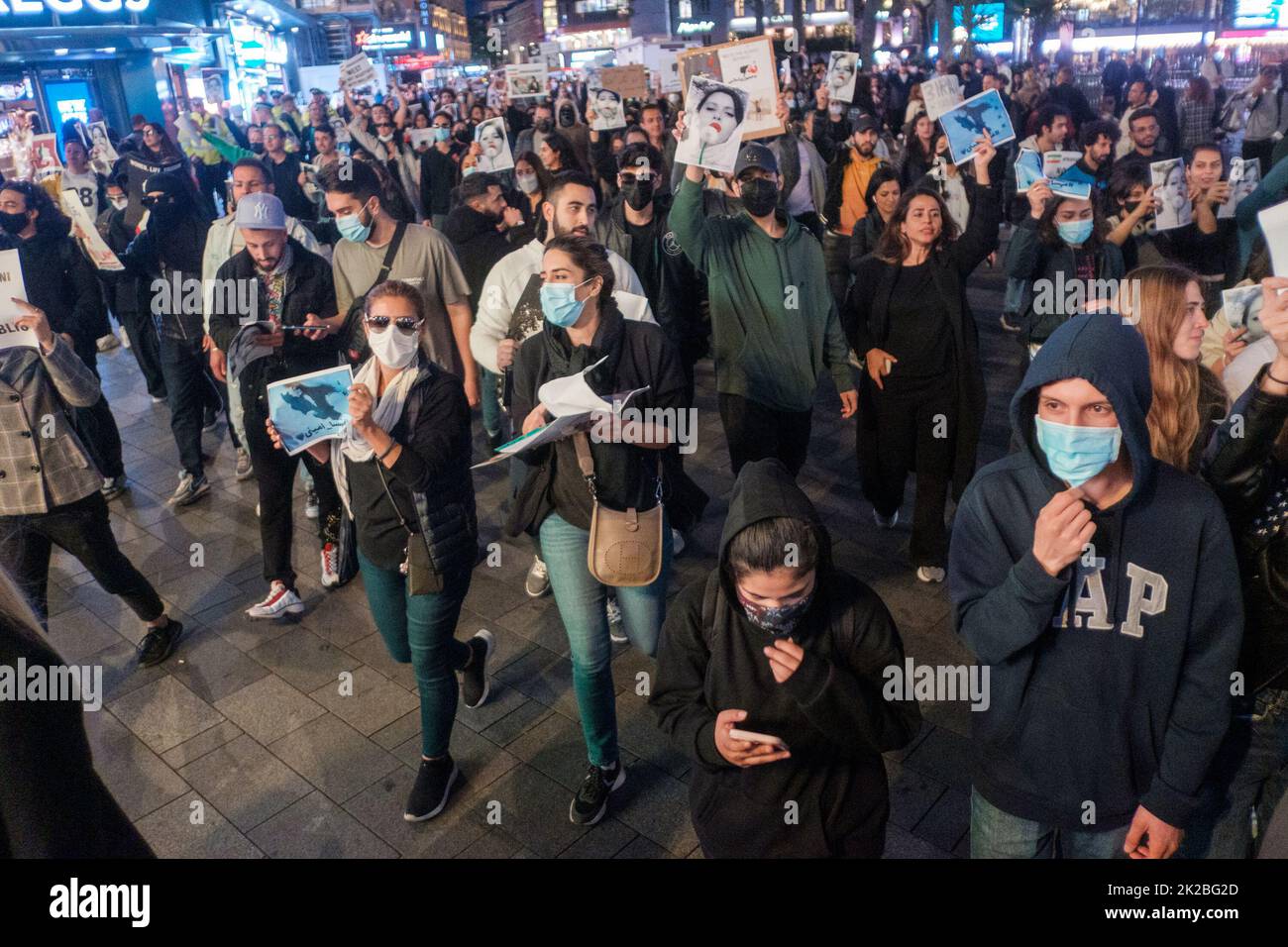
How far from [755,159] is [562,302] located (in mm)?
1978

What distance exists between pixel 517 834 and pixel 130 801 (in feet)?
5.38

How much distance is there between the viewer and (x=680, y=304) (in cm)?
631

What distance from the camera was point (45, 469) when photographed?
4.43 metres

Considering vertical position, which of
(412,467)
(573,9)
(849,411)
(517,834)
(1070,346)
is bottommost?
(517,834)

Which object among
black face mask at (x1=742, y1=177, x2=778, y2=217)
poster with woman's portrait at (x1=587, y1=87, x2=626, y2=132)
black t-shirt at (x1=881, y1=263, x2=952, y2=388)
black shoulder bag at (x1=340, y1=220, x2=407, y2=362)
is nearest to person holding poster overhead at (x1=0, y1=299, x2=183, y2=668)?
black shoulder bag at (x1=340, y1=220, x2=407, y2=362)

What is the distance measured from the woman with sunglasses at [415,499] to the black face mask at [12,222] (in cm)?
439

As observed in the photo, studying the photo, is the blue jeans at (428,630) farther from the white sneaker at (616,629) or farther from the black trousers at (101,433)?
the black trousers at (101,433)

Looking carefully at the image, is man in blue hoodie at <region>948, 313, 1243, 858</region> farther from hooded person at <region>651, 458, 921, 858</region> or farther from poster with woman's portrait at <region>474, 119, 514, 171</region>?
poster with woman's portrait at <region>474, 119, 514, 171</region>

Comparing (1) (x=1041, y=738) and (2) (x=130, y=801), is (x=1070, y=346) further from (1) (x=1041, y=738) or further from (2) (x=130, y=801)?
(2) (x=130, y=801)

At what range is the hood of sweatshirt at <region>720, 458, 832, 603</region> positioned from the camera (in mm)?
2273

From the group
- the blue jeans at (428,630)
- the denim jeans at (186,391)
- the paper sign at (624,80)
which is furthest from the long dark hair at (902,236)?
the paper sign at (624,80)

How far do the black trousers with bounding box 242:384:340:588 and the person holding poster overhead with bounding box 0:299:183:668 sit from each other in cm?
73

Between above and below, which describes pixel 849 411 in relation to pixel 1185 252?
below

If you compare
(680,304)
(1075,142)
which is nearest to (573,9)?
(1075,142)
